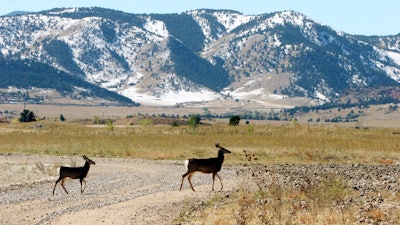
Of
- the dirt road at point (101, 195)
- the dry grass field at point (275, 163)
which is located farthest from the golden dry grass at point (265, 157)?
the dirt road at point (101, 195)

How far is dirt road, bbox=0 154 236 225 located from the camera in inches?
962

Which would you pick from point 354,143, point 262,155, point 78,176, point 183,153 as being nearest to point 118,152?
point 183,153

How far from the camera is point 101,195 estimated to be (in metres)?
31.0

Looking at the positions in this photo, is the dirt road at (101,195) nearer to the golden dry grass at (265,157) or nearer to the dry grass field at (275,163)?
the dry grass field at (275,163)

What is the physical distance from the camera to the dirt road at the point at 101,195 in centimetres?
2444

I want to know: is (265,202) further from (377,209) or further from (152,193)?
(152,193)

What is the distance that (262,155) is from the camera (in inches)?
2238

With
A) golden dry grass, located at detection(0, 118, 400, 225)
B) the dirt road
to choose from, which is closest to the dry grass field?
golden dry grass, located at detection(0, 118, 400, 225)

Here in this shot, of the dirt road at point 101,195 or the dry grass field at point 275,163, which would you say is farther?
the dirt road at point 101,195

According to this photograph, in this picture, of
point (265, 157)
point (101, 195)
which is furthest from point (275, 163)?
point (101, 195)

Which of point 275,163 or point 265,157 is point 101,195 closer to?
point 275,163

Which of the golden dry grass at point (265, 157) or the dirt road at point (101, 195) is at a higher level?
the golden dry grass at point (265, 157)

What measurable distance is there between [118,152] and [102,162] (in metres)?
9.38

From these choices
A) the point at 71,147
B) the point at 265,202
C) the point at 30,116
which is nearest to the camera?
the point at 265,202
